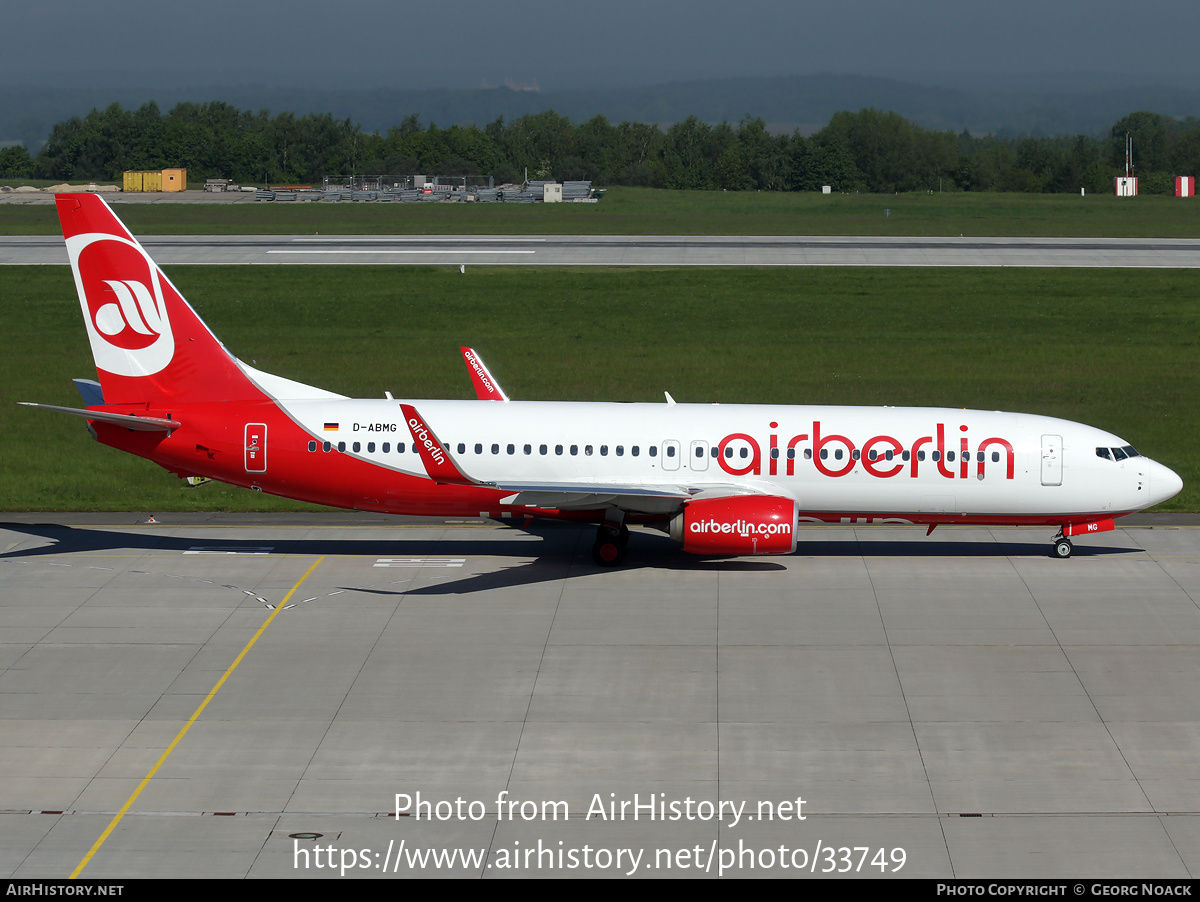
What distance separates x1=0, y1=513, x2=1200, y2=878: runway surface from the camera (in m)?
17.6

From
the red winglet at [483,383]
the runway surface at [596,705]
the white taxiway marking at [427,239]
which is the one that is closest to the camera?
the runway surface at [596,705]

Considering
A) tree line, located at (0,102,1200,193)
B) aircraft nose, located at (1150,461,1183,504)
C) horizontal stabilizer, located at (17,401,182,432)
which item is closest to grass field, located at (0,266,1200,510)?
aircraft nose, located at (1150,461,1183,504)

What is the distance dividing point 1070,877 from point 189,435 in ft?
68.6

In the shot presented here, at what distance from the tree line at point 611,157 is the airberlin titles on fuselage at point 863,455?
116697mm

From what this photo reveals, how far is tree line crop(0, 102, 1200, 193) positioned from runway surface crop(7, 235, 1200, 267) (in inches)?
2161

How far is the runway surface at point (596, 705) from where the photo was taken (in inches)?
693

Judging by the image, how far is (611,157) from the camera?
16238 cm

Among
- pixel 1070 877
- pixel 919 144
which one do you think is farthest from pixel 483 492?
pixel 919 144

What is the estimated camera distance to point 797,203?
119 metres

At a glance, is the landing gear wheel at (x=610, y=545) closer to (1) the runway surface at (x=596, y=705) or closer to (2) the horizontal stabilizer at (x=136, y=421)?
(1) the runway surface at (x=596, y=705)

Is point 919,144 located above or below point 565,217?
above

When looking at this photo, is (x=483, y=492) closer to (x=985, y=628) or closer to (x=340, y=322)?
(x=985, y=628)

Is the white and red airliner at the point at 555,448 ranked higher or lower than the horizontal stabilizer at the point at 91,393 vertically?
lower

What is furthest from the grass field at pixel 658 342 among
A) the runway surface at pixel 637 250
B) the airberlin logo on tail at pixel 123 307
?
the airberlin logo on tail at pixel 123 307
